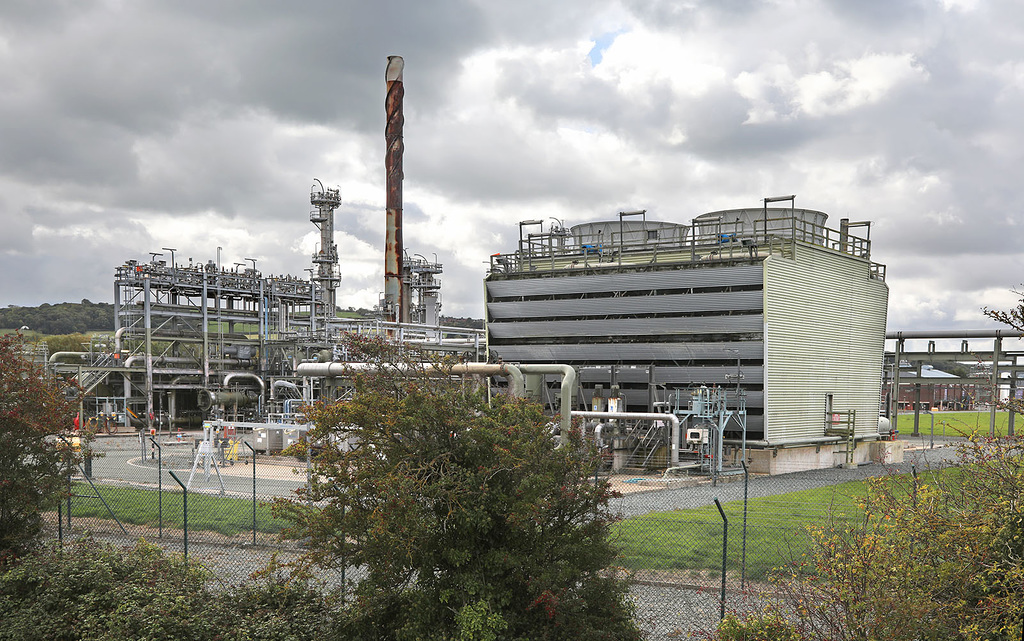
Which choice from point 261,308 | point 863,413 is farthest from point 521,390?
point 261,308

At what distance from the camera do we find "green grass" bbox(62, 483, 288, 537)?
60.5 ft

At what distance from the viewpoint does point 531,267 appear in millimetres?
38188

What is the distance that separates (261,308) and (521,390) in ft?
125

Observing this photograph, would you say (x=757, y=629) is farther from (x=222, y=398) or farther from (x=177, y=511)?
(x=222, y=398)

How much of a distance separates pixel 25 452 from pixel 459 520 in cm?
1002

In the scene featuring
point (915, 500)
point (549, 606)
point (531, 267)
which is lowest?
point (549, 606)

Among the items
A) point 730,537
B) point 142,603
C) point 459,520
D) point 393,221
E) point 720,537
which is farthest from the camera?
point 393,221

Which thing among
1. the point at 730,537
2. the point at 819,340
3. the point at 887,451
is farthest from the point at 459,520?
the point at 887,451

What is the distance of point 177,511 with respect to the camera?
67.9 feet

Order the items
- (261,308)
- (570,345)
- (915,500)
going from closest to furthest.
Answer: (915,500) < (570,345) < (261,308)

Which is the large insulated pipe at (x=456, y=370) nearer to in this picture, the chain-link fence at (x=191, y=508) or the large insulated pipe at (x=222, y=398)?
the chain-link fence at (x=191, y=508)

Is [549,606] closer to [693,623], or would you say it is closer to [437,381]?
[437,381]

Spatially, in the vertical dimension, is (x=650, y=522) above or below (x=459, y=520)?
below

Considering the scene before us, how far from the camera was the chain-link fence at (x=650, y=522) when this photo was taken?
12688mm
